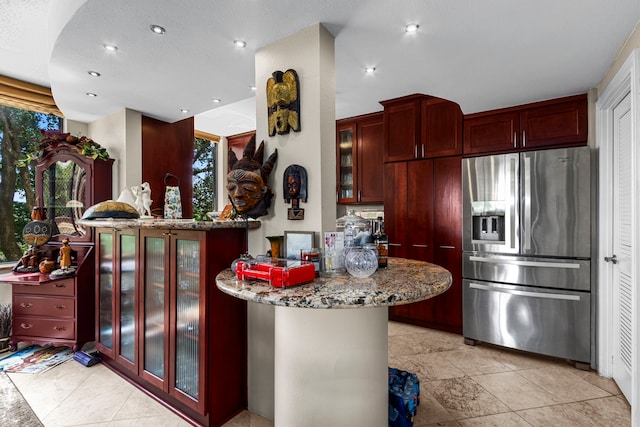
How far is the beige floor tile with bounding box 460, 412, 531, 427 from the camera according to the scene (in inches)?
76.5

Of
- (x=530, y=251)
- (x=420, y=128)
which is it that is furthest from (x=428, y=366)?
(x=420, y=128)

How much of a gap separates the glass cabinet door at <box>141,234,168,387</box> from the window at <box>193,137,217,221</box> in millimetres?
2536

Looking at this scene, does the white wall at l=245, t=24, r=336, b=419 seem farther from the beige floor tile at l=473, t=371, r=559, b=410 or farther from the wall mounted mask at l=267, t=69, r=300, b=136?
the beige floor tile at l=473, t=371, r=559, b=410

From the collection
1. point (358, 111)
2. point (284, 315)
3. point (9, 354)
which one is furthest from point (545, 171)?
point (9, 354)

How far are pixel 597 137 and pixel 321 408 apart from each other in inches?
122

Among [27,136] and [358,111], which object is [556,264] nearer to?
[358,111]

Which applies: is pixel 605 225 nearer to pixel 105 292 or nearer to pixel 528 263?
pixel 528 263

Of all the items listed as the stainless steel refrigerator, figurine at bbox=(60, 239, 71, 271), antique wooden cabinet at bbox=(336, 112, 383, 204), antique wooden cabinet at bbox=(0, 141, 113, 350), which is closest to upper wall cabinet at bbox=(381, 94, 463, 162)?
antique wooden cabinet at bbox=(336, 112, 383, 204)

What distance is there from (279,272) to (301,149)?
81 centimetres

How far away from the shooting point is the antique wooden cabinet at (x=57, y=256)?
2.85 metres

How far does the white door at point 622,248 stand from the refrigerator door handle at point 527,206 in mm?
555

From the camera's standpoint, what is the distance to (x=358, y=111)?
12.3ft

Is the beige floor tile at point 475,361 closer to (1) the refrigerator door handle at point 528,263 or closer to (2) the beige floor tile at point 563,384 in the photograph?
(2) the beige floor tile at point 563,384

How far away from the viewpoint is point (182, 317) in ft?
6.59
